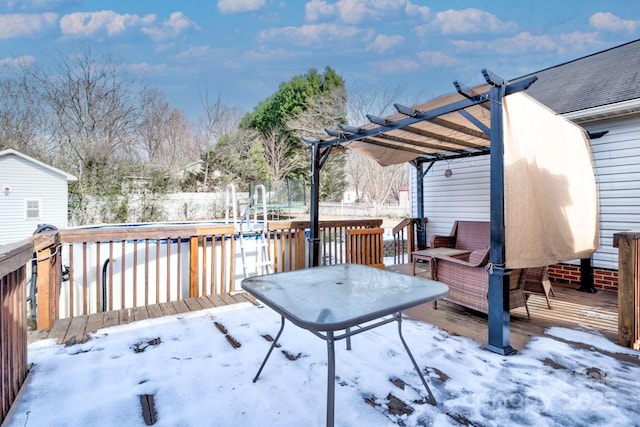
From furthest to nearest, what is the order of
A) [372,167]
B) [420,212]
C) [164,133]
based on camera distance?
[372,167], [164,133], [420,212]

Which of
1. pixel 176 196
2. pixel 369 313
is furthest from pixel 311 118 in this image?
pixel 369 313

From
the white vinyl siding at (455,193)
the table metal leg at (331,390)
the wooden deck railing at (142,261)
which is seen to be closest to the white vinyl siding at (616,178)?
the white vinyl siding at (455,193)

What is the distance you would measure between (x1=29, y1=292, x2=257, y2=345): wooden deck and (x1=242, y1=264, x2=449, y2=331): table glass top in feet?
6.05

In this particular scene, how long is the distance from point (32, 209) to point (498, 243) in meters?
14.1

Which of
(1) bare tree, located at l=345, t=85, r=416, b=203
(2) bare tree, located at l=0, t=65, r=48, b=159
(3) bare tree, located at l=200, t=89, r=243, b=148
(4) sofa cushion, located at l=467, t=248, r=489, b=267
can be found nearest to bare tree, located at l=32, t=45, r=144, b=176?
(2) bare tree, located at l=0, t=65, r=48, b=159

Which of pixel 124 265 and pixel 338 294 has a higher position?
pixel 338 294

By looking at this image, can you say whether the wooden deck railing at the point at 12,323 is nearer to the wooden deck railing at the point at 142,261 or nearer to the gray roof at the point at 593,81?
the wooden deck railing at the point at 142,261

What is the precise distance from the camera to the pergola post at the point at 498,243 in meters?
2.51

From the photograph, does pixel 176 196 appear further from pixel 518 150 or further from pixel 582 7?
pixel 582 7

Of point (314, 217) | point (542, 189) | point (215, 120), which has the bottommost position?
point (314, 217)

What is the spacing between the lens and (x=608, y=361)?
232cm

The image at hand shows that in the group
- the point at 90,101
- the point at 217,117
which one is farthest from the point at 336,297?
the point at 217,117

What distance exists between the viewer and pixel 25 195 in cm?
1076

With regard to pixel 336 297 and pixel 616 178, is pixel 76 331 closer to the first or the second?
pixel 336 297
